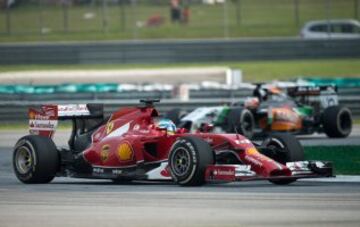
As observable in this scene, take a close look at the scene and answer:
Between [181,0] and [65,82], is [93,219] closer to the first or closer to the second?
[65,82]

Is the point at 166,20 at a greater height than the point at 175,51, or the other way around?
the point at 166,20

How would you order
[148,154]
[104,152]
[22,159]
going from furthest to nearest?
1. [22,159]
2. [104,152]
3. [148,154]

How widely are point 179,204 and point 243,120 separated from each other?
12.6 meters

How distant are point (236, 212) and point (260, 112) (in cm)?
1438

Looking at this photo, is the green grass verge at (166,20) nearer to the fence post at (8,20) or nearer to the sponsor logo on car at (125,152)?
the fence post at (8,20)

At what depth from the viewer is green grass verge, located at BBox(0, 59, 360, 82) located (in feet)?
141

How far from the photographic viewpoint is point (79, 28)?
49.0 meters

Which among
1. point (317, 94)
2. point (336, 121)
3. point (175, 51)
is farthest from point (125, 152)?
point (175, 51)

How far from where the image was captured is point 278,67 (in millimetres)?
45594

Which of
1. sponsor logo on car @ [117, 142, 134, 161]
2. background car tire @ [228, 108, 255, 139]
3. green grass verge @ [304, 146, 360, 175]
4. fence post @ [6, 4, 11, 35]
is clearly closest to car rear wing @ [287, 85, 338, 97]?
background car tire @ [228, 108, 255, 139]

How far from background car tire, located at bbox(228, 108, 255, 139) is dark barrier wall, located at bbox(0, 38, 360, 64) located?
1749cm

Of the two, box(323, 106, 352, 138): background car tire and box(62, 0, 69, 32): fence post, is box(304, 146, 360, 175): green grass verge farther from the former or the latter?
box(62, 0, 69, 32): fence post

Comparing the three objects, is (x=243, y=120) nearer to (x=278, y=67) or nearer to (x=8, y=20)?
(x=278, y=67)

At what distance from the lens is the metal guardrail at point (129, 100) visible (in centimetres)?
3091
